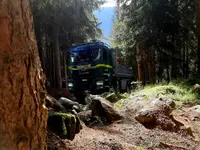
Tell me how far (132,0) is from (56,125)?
43.3 feet

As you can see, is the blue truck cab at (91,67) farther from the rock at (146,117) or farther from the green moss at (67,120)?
the green moss at (67,120)

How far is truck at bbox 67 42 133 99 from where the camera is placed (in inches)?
464

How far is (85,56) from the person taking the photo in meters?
12.1

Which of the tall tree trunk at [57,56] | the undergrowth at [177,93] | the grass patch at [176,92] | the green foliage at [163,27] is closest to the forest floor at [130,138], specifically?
the undergrowth at [177,93]

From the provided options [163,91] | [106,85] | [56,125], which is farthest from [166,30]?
[56,125]

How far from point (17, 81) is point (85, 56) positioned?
34.3ft

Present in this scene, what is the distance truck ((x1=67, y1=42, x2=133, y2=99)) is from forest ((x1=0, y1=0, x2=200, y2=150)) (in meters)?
0.05

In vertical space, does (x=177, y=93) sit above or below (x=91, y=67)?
below

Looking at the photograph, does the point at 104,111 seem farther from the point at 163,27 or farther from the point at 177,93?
the point at 163,27

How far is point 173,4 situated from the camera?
1417 cm

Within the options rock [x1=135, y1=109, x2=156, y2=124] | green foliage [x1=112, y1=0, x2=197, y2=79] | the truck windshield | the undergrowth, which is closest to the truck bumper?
the truck windshield

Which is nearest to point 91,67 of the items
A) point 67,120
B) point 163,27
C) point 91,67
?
point 91,67

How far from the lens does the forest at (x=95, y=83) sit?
1.69 meters

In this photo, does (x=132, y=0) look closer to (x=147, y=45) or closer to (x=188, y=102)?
(x=147, y=45)
